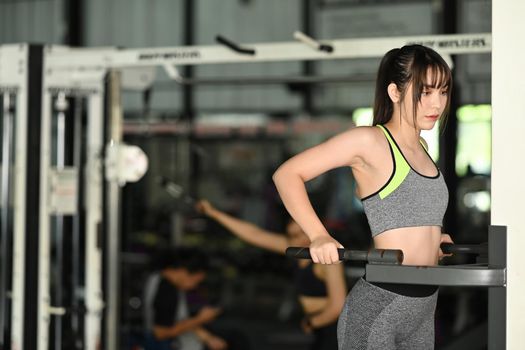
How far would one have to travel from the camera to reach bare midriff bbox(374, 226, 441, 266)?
6.91 feet

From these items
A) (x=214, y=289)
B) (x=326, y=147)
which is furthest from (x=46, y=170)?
(x=214, y=289)

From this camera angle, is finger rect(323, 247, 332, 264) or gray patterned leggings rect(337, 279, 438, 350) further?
gray patterned leggings rect(337, 279, 438, 350)

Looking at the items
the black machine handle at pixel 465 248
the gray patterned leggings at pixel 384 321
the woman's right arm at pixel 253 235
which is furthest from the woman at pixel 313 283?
the gray patterned leggings at pixel 384 321

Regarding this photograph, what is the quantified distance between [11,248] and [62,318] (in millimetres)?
406

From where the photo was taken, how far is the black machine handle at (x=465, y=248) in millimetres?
2227

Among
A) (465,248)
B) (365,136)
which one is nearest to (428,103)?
(365,136)

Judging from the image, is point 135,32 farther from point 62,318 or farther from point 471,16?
point 62,318

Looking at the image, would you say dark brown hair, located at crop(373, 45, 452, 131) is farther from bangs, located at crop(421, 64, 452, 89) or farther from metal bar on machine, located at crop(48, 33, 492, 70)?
metal bar on machine, located at crop(48, 33, 492, 70)

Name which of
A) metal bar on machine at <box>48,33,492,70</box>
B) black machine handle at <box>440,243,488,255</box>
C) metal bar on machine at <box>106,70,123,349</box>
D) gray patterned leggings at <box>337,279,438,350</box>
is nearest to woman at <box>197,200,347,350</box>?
metal bar on machine at <box>106,70,123,349</box>

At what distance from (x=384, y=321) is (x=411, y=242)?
0.67ft

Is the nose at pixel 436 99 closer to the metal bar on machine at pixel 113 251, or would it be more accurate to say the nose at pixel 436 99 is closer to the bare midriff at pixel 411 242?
the bare midriff at pixel 411 242

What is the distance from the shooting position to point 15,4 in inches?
339

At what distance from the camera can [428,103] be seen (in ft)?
6.88

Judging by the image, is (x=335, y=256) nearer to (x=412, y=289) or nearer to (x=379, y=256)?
(x=379, y=256)
